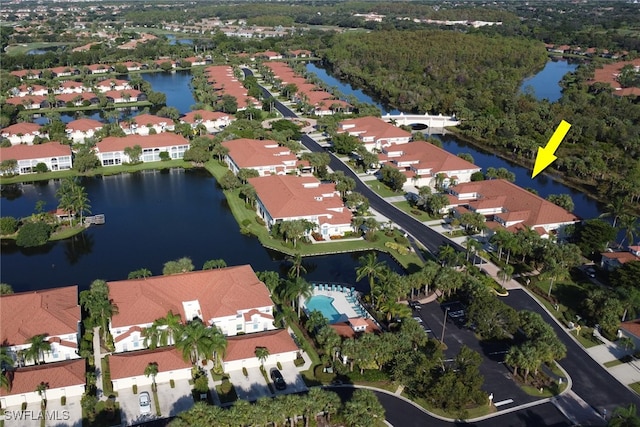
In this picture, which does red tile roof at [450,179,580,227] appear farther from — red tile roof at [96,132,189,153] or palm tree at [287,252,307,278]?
red tile roof at [96,132,189,153]

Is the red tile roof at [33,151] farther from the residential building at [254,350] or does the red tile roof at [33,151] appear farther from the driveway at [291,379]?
the driveway at [291,379]

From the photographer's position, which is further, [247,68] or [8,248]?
[247,68]

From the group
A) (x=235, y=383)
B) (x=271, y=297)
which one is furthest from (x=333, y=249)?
(x=235, y=383)

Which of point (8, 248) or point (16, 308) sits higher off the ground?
point (16, 308)

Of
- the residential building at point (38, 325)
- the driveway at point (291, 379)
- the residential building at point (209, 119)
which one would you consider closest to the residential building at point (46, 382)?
the residential building at point (38, 325)

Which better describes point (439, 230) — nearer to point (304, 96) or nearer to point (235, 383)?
point (235, 383)

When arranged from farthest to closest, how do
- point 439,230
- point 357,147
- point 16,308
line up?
point 357,147 < point 439,230 < point 16,308

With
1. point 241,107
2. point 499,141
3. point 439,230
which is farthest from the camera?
point 241,107

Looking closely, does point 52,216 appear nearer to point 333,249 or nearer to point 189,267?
point 189,267
